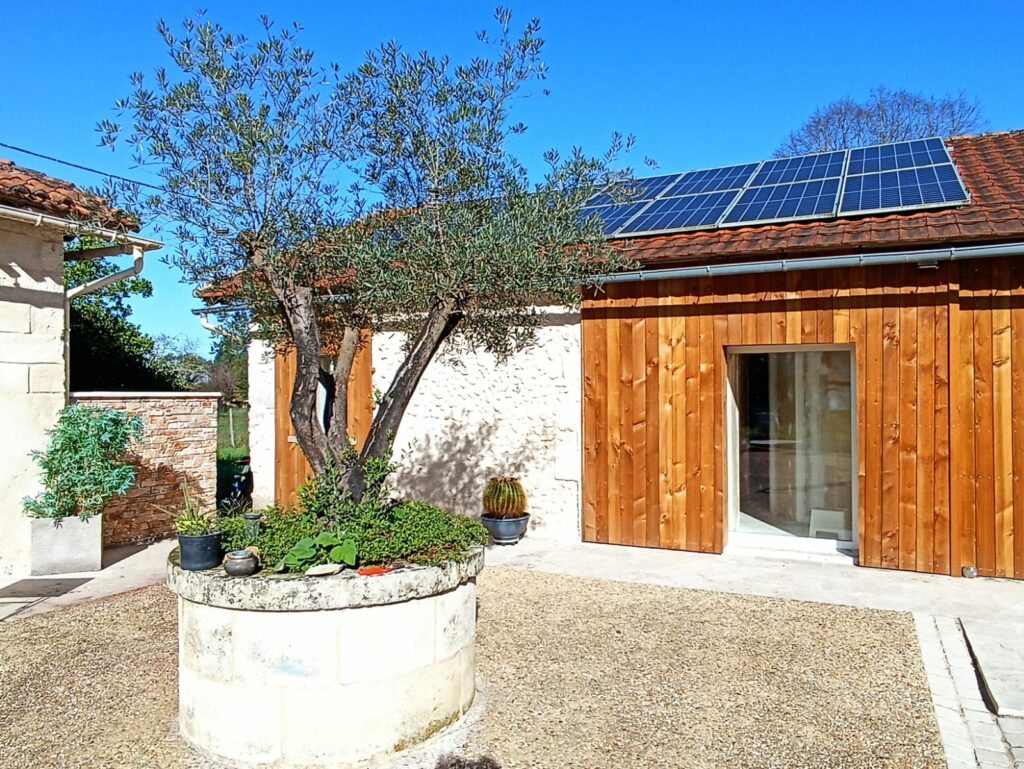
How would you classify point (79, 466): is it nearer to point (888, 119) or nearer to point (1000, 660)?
point (1000, 660)

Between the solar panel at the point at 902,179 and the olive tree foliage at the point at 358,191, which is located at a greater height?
the solar panel at the point at 902,179

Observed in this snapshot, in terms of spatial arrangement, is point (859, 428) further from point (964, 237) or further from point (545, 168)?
point (545, 168)

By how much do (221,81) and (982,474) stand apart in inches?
289

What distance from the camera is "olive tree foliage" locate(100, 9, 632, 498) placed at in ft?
14.7

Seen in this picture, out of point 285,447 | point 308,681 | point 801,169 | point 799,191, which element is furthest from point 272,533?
point 801,169

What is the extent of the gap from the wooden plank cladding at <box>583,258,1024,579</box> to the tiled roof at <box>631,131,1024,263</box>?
353 mm

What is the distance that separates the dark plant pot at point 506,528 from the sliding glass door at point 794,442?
2.57 meters

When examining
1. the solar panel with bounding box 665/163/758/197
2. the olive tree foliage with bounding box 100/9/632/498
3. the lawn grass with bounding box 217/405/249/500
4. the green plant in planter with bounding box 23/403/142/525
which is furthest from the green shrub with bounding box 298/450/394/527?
the lawn grass with bounding box 217/405/249/500

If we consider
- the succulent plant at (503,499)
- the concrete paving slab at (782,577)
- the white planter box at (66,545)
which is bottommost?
the concrete paving slab at (782,577)

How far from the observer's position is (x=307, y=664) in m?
3.47

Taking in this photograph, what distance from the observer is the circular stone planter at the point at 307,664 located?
137 inches

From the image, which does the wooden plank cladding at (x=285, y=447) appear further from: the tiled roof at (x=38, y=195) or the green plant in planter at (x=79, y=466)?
the tiled roof at (x=38, y=195)

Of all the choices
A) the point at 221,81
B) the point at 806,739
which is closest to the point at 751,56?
the point at 221,81

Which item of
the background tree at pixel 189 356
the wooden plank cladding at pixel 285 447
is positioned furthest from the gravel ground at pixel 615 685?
the background tree at pixel 189 356
